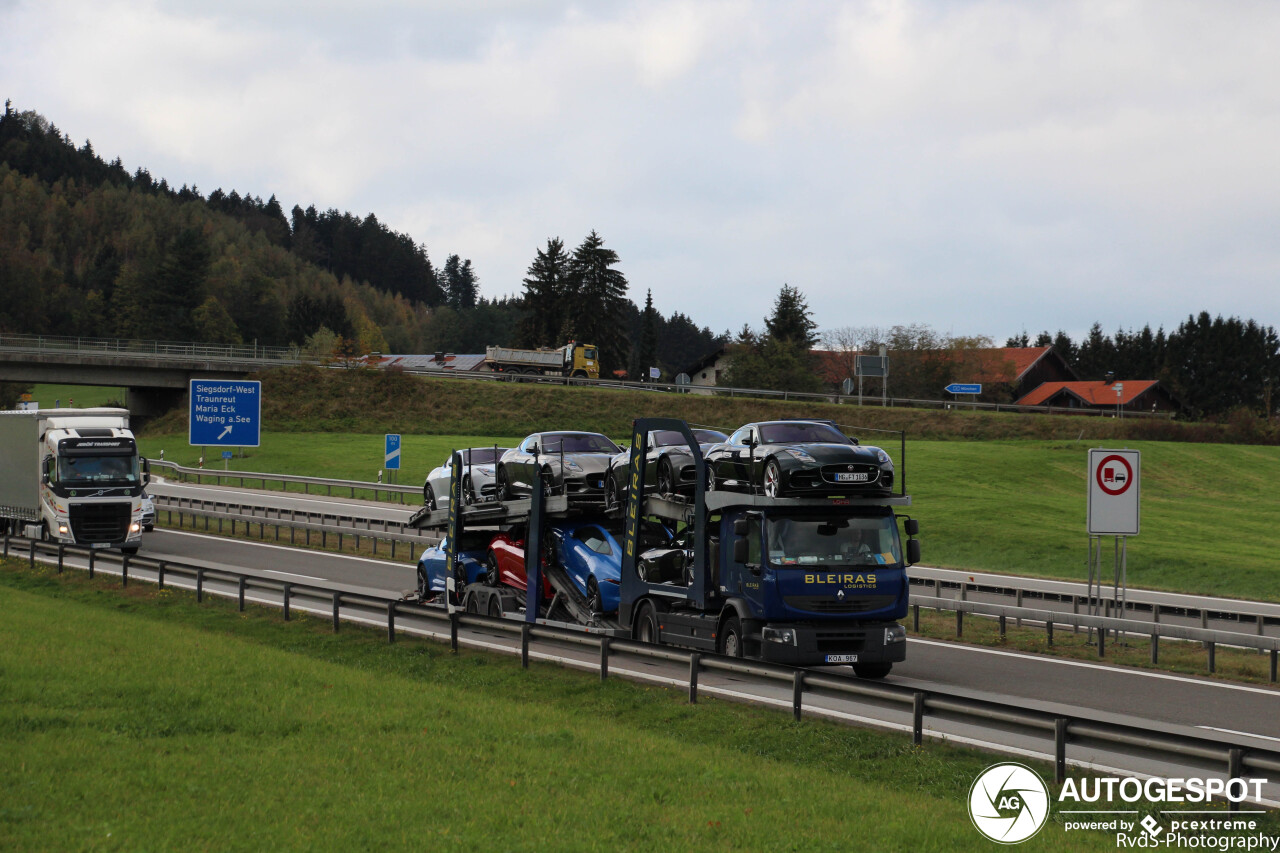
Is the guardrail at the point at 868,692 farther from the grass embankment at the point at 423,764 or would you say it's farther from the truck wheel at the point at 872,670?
the truck wheel at the point at 872,670

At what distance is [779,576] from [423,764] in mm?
5771

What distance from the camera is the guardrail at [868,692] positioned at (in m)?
9.21

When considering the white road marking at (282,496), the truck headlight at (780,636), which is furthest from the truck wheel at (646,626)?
the white road marking at (282,496)

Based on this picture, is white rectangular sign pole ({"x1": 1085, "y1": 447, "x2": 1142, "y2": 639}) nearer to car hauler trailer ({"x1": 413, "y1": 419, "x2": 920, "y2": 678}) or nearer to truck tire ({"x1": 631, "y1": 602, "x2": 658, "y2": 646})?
car hauler trailer ({"x1": 413, "y1": 419, "x2": 920, "y2": 678})

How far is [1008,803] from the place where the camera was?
30.6ft

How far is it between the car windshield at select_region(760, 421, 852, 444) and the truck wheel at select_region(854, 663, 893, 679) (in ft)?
9.43

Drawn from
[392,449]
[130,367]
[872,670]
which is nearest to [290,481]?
[392,449]

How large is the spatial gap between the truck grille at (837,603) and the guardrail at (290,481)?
3053 centimetres

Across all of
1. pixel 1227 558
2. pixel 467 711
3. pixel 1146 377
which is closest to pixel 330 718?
pixel 467 711

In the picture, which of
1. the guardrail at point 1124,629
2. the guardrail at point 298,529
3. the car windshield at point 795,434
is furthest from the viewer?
the guardrail at point 298,529

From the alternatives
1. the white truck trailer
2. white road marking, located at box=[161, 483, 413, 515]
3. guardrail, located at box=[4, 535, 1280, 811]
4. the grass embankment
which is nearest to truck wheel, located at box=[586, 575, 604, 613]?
guardrail, located at box=[4, 535, 1280, 811]

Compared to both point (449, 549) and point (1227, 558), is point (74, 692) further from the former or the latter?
point (1227, 558)

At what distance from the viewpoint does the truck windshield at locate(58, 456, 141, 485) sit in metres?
32.8

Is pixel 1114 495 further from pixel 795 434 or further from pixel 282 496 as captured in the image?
pixel 282 496
